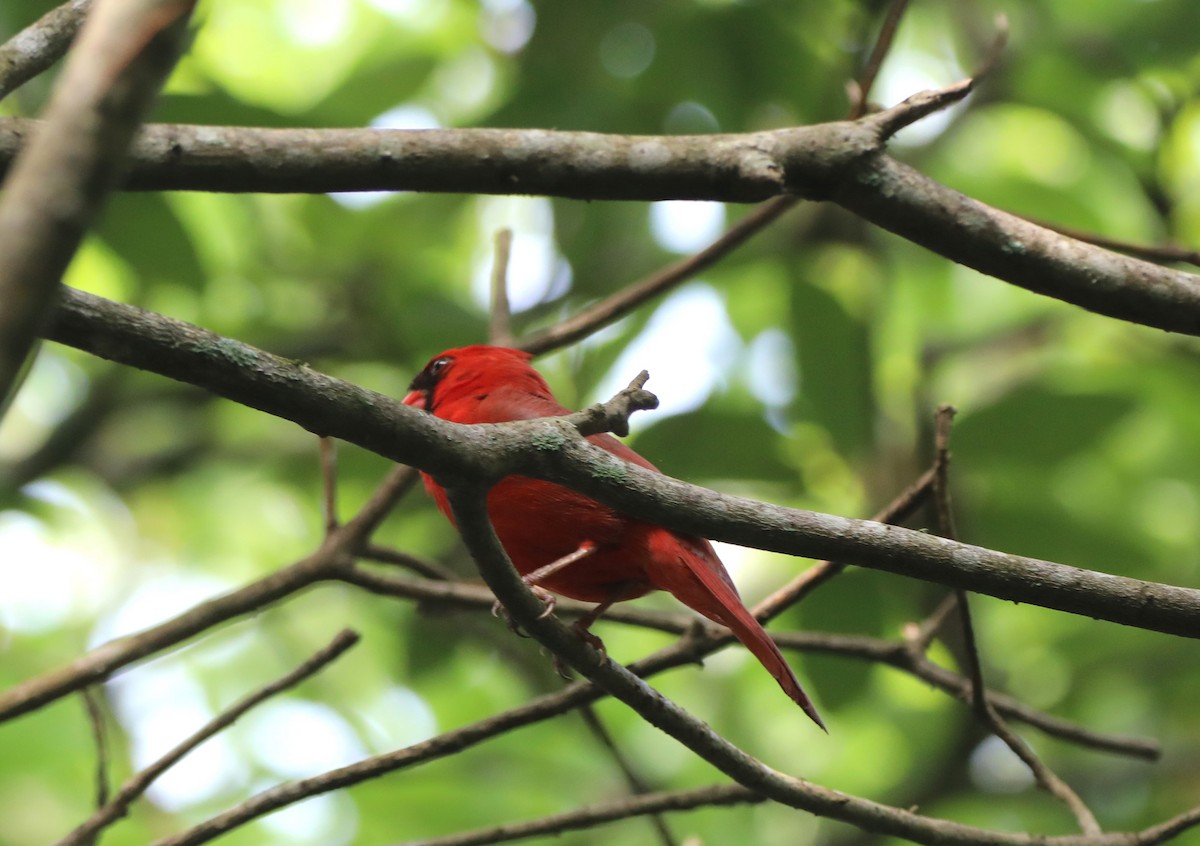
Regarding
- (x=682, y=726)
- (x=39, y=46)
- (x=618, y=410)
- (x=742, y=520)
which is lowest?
(x=682, y=726)

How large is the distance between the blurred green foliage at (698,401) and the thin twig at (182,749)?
0.86 metres

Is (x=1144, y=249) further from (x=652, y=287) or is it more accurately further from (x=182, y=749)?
(x=182, y=749)

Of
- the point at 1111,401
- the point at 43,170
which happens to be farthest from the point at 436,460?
the point at 1111,401

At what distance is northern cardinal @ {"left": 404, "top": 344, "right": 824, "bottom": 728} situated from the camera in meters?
3.04

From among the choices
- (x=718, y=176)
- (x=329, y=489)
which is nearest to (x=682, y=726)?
(x=718, y=176)

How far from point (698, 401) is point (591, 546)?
1125 mm

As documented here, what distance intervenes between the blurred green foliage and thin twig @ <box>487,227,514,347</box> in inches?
8.1

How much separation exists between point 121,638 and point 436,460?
5.93 ft

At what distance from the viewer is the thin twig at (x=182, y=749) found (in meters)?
3.00

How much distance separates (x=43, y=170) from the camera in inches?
40.8

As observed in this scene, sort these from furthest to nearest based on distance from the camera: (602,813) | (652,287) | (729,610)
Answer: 1. (652,287)
2. (602,813)
3. (729,610)

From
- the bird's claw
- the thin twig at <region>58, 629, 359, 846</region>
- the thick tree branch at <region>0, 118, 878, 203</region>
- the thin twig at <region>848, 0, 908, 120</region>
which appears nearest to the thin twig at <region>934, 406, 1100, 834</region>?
the thick tree branch at <region>0, 118, 878, 203</region>

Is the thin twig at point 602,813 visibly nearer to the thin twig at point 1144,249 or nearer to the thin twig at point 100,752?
the thin twig at point 100,752

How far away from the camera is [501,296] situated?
438cm
